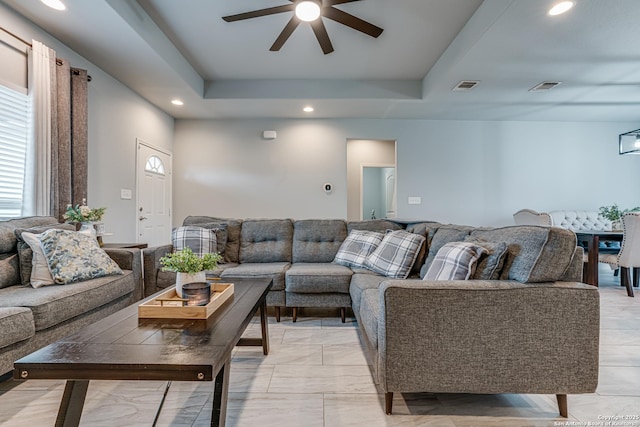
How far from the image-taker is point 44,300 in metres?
1.79

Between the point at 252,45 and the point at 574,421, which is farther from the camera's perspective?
the point at 252,45

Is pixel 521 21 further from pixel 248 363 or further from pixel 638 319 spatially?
pixel 248 363

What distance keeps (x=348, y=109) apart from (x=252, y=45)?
5.93 feet

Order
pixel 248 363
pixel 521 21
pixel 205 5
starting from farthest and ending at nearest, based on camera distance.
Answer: pixel 205 5, pixel 521 21, pixel 248 363

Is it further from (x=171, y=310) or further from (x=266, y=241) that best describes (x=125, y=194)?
(x=171, y=310)

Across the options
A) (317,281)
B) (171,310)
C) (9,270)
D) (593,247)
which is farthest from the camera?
(593,247)

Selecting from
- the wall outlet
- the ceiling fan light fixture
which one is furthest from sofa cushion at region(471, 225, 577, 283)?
the wall outlet

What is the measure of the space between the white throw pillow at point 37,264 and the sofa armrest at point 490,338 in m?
2.26

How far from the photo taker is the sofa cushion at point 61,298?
5.73 ft

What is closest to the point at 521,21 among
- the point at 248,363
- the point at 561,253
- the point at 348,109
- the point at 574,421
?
the point at 561,253

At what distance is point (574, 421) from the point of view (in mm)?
1515

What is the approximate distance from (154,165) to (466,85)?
4.52 meters

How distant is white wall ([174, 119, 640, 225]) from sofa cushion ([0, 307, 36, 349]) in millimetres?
3821

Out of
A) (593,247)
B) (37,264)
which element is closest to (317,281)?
(37,264)
